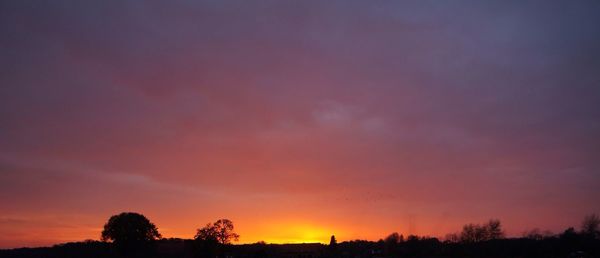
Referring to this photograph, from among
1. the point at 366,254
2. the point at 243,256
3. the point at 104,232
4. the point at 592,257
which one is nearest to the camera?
the point at 592,257

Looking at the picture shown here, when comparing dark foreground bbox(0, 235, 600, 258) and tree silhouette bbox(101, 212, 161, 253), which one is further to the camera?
tree silhouette bbox(101, 212, 161, 253)

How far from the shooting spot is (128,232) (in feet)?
581

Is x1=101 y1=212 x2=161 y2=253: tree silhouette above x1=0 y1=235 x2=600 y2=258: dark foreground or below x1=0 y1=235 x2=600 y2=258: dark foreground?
above

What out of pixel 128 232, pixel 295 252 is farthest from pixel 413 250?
pixel 128 232

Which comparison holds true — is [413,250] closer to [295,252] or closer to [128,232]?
[295,252]

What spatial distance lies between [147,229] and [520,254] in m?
114

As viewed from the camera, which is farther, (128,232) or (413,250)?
(128,232)

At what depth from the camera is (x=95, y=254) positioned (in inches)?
6624

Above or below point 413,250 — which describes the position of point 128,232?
above

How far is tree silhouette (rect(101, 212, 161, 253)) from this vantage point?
580 feet

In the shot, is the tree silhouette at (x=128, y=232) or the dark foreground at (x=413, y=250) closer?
the dark foreground at (x=413, y=250)

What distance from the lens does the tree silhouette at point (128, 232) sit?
580 ft

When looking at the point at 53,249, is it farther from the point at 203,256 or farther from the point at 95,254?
the point at 203,256

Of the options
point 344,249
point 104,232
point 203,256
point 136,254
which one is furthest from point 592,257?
point 104,232
